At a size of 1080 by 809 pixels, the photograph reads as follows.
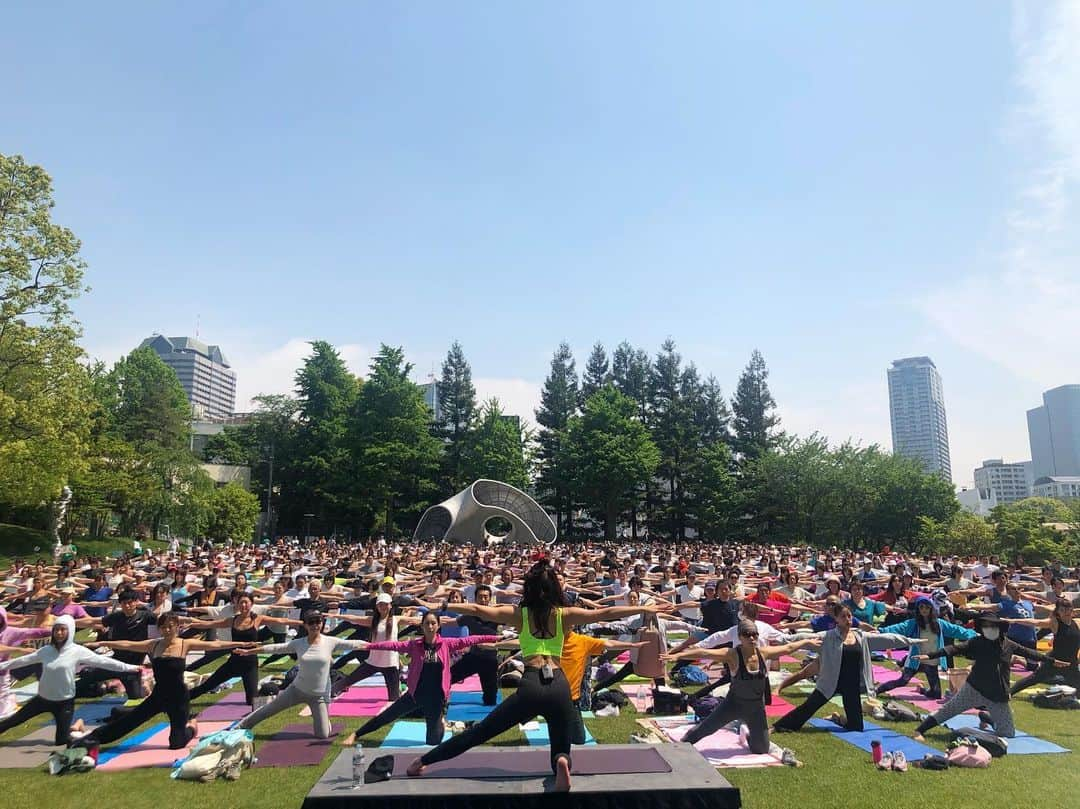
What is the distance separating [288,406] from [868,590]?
5966 cm

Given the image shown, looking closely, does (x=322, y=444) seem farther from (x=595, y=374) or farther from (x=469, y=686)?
(x=469, y=686)

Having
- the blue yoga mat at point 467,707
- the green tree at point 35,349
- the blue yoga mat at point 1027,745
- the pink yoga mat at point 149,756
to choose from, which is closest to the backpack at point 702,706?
the blue yoga mat at point 467,707

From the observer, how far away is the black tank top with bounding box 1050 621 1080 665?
9.90m

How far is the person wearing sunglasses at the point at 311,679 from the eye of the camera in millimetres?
8406

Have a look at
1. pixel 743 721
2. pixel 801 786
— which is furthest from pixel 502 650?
pixel 801 786

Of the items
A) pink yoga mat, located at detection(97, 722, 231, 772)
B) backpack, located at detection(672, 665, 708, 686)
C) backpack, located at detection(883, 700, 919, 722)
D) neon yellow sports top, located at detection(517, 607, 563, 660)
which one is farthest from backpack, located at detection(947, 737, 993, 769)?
pink yoga mat, located at detection(97, 722, 231, 772)

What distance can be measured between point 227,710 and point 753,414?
59.2m

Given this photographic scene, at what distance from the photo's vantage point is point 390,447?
191 feet

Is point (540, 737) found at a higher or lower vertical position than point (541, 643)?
lower

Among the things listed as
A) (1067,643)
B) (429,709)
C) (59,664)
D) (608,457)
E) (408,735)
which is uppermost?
(608,457)

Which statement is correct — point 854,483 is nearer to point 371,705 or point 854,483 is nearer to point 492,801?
point 371,705

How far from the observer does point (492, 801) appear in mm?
5676

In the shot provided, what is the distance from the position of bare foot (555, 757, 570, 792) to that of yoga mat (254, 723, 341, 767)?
326 centimetres

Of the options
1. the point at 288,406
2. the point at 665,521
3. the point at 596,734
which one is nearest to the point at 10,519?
the point at 288,406
